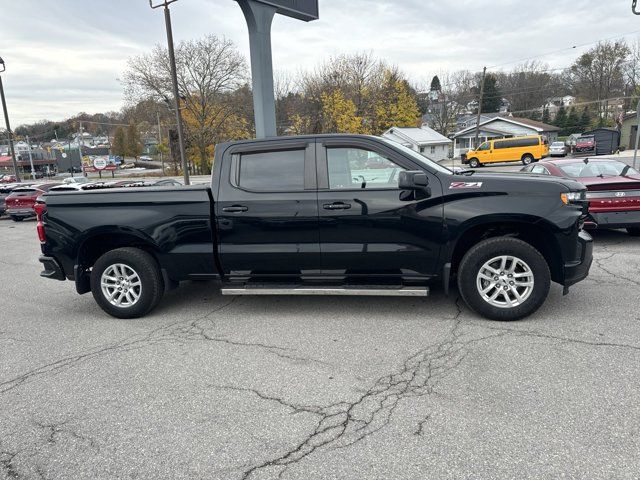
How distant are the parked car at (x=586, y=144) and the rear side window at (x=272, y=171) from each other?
4469 centimetres

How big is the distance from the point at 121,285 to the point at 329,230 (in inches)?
97.1

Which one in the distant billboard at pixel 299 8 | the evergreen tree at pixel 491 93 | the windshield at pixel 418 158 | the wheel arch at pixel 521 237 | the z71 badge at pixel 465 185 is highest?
the evergreen tree at pixel 491 93

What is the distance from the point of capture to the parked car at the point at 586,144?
40.8m

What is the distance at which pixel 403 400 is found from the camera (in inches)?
122

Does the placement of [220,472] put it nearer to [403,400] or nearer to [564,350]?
[403,400]

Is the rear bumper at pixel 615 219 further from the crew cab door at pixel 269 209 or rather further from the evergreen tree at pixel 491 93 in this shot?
the evergreen tree at pixel 491 93

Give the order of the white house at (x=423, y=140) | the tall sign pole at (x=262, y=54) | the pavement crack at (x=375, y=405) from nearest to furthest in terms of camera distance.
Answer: the pavement crack at (x=375, y=405) < the tall sign pole at (x=262, y=54) < the white house at (x=423, y=140)

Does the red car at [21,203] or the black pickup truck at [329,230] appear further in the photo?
the red car at [21,203]

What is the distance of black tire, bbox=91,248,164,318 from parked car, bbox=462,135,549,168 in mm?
37913

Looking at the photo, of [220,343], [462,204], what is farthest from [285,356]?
[462,204]

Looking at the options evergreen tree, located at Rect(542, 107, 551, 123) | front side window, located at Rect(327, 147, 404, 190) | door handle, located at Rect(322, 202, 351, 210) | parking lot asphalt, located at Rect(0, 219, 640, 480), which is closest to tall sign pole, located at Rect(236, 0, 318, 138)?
front side window, located at Rect(327, 147, 404, 190)

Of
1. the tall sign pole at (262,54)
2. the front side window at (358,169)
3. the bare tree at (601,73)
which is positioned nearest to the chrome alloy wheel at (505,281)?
the front side window at (358,169)

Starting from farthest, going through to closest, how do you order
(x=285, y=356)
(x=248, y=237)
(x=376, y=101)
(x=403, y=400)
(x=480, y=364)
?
(x=376, y=101)
(x=248, y=237)
(x=285, y=356)
(x=480, y=364)
(x=403, y=400)

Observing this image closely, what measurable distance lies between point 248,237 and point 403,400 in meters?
2.39
